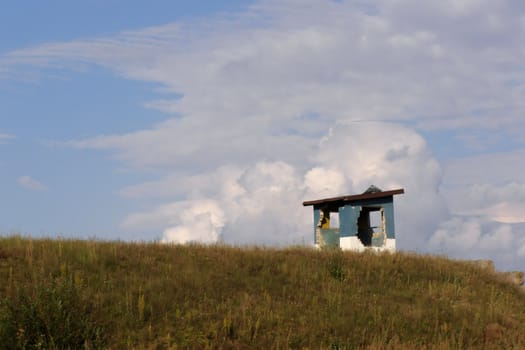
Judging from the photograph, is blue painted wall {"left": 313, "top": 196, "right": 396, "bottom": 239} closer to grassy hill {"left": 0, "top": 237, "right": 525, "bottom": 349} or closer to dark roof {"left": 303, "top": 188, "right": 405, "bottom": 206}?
dark roof {"left": 303, "top": 188, "right": 405, "bottom": 206}

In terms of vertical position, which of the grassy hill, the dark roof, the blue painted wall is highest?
the dark roof

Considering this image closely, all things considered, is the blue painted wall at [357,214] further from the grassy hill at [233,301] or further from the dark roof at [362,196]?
the grassy hill at [233,301]

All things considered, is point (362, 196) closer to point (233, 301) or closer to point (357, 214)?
point (357, 214)

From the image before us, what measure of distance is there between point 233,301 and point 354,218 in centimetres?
1437

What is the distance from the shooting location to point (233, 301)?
14.6m

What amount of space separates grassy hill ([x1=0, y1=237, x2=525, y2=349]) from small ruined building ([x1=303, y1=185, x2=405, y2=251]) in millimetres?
6712

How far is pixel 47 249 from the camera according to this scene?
1716 cm

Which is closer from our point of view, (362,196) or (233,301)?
(233,301)

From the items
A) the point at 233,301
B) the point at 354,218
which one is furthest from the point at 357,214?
the point at 233,301

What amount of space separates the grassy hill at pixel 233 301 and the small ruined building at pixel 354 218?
22.0 ft

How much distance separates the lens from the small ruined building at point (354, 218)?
2736cm

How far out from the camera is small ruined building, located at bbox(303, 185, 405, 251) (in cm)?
2736

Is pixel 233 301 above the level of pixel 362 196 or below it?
below

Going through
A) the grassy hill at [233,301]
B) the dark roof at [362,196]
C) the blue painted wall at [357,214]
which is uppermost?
the dark roof at [362,196]
